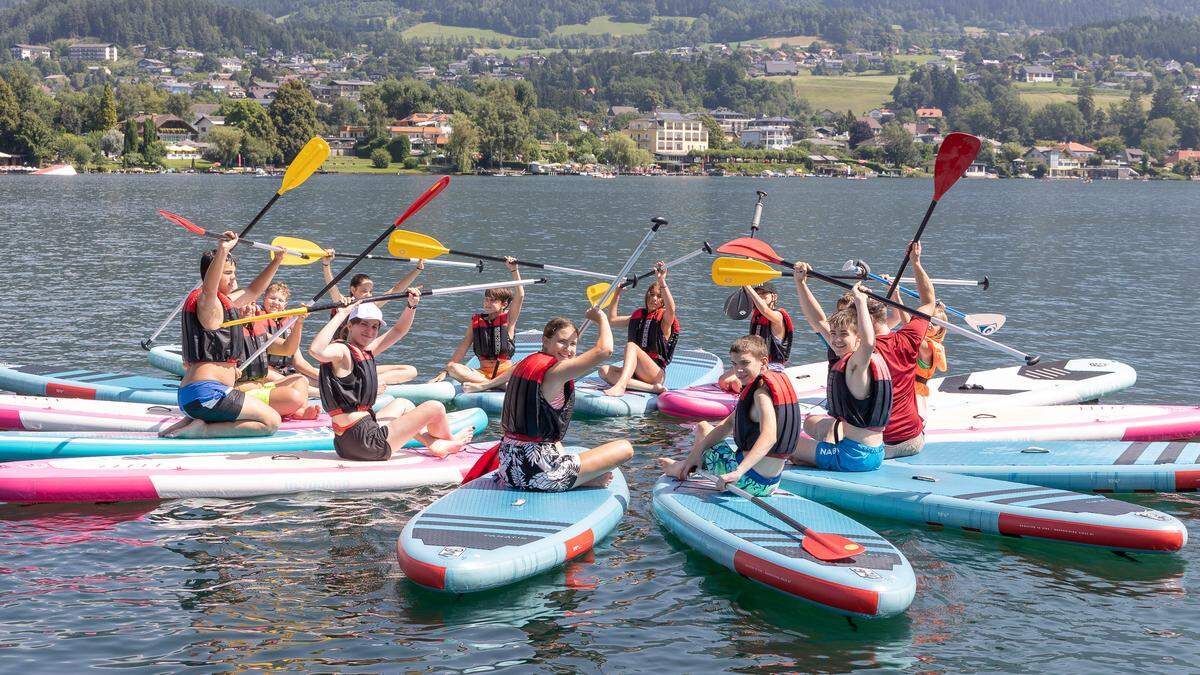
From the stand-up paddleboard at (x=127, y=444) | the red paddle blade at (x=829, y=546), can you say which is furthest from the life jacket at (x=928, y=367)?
the stand-up paddleboard at (x=127, y=444)

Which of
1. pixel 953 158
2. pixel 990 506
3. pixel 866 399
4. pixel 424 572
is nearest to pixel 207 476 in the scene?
pixel 424 572

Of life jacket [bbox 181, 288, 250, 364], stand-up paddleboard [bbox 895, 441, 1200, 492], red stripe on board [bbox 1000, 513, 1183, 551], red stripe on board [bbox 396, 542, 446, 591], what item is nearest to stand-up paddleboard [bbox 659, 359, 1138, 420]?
stand-up paddleboard [bbox 895, 441, 1200, 492]

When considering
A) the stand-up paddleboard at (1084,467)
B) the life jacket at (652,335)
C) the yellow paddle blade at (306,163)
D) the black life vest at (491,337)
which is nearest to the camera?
the stand-up paddleboard at (1084,467)

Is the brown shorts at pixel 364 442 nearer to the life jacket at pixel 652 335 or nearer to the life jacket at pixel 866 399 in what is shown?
the life jacket at pixel 866 399

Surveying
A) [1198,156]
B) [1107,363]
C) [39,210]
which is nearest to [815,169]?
[1198,156]

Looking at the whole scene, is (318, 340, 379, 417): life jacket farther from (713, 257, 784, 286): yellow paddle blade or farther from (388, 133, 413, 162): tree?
(388, 133, 413, 162): tree

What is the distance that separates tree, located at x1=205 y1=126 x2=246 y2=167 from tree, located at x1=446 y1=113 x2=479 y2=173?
2304 cm

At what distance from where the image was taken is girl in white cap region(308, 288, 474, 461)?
11094mm

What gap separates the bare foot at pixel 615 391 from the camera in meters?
15.6

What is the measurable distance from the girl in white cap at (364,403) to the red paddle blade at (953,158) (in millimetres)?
5660

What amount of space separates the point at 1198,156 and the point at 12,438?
201m

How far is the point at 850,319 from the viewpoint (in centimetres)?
1102

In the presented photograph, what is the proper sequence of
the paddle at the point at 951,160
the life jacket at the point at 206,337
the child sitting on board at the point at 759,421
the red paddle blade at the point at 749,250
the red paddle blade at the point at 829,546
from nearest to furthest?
the red paddle blade at the point at 829,546, the child sitting on board at the point at 759,421, the life jacket at the point at 206,337, the paddle at the point at 951,160, the red paddle blade at the point at 749,250

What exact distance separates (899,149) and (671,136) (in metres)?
34.7
